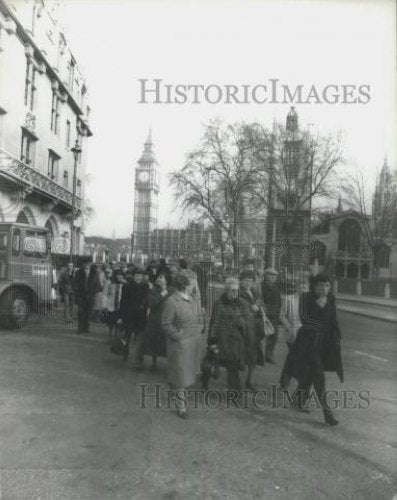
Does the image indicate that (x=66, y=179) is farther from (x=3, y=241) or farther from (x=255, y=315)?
(x=255, y=315)

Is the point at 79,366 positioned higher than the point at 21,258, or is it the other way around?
the point at 21,258

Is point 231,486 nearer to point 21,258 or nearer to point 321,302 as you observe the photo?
point 321,302

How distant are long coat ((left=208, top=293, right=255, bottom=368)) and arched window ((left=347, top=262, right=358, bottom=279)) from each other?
169 ft

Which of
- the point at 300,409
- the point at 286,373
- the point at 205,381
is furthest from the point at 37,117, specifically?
the point at 300,409

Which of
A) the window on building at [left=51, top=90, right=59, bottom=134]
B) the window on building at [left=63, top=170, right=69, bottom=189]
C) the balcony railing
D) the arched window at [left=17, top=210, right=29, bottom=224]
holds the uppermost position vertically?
the window on building at [left=51, top=90, right=59, bottom=134]

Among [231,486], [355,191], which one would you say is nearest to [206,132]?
[355,191]

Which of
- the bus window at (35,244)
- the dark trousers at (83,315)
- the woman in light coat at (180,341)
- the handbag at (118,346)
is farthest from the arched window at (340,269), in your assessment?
the woman in light coat at (180,341)

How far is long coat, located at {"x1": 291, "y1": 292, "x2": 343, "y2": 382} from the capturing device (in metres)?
5.02

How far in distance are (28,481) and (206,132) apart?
23.5m

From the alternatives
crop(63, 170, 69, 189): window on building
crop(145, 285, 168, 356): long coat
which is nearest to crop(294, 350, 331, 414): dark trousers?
crop(145, 285, 168, 356): long coat

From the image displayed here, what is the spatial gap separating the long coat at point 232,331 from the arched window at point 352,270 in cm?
5166

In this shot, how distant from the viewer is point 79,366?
691 cm

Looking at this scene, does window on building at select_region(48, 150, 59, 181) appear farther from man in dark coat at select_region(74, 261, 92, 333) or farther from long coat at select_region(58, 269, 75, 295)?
man in dark coat at select_region(74, 261, 92, 333)

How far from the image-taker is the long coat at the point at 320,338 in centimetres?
502
